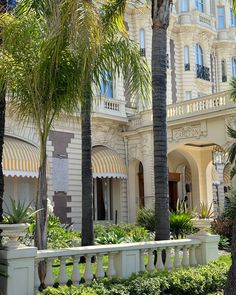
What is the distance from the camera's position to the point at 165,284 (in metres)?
8.20

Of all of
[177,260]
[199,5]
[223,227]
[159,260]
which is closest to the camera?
[159,260]

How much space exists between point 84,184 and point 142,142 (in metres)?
12.7

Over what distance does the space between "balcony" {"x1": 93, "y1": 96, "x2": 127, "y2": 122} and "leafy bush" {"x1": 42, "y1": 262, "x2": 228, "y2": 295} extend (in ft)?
49.9

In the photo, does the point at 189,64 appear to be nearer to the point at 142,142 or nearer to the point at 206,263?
the point at 142,142

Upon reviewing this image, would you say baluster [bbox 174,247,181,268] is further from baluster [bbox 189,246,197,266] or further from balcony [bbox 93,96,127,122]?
balcony [bbox 93,96,127,122]

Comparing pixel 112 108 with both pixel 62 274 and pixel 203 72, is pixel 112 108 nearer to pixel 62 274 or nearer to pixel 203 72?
pixel 203 72

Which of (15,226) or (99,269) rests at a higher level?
(15,226)

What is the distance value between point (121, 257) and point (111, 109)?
17258 mm

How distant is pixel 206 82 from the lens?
104 ft

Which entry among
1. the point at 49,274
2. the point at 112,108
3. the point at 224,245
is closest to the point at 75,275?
the point at 49,274

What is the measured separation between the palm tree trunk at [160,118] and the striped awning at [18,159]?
34.6ft

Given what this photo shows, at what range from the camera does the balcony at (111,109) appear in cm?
2417

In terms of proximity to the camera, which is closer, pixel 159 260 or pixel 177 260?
pixel 159 260

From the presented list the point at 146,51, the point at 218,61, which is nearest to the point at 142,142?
the point at 146,51
